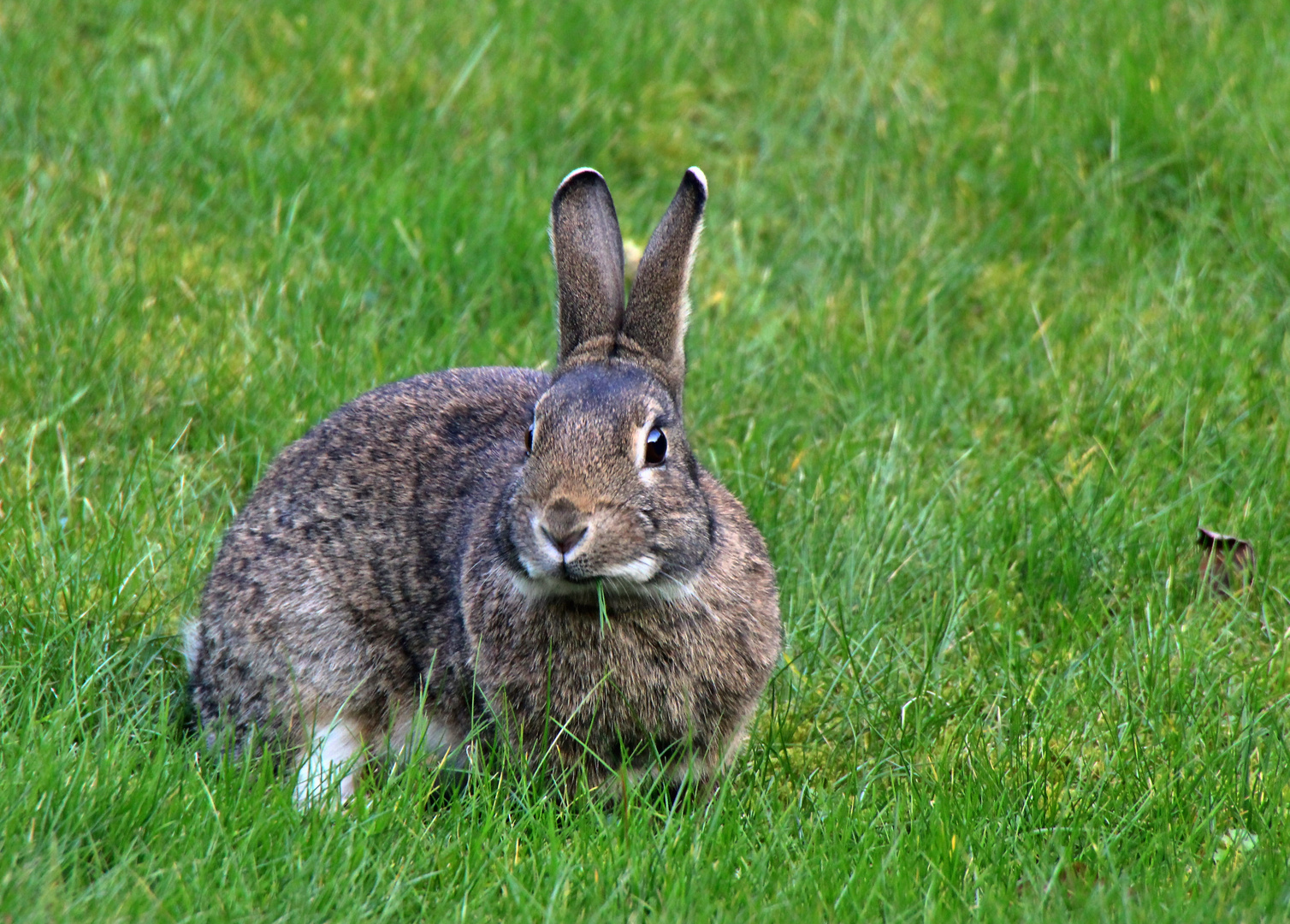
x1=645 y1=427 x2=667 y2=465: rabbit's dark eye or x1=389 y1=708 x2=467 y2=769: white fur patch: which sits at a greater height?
Result: x1=645 y1=427 x2=667 y2=465: rabbit's dark eye

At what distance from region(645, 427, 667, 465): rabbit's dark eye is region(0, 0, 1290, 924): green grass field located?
858 mm

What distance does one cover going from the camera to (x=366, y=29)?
7.37 m

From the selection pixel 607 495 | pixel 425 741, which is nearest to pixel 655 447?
pixel 607 495

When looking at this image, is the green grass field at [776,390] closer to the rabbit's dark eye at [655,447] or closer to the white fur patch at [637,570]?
the white fur patch at [637,570]

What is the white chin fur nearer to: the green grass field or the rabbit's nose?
the rabbit's nose

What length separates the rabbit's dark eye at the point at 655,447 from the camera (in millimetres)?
3961

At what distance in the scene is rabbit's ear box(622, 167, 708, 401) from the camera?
420 cm

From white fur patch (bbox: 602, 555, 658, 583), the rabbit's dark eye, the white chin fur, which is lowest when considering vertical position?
the white chin fur

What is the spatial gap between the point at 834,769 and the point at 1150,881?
1028 mm

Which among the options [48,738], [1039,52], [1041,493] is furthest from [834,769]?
[1039,52]

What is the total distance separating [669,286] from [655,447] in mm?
504

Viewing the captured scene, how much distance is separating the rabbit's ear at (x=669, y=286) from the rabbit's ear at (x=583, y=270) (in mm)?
84

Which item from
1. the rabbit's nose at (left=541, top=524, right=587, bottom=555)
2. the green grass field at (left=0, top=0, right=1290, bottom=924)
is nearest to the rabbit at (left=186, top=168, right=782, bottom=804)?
the rabbit's nose at (left=541, top=524, right=587, bottom=555)

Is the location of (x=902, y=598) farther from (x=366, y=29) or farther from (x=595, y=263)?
(x=366, y=29)
